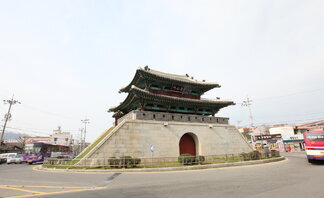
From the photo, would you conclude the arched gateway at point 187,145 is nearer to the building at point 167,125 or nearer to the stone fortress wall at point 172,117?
the building at point 167,125

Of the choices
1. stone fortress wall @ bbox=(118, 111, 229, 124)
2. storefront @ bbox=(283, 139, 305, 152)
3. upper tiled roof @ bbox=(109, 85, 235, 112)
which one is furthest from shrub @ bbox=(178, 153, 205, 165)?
storefront @ bbox=(283, 139, 305, 152)

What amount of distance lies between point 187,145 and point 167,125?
4.31 metres

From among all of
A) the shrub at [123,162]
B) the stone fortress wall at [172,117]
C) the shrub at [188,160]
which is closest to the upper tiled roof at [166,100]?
the stone fortress wall at [172,117]

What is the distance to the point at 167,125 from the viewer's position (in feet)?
68.1

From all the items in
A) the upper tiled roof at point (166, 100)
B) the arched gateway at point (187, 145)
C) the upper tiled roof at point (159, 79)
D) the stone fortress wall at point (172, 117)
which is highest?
the upper tiled roof at point (159, 79)

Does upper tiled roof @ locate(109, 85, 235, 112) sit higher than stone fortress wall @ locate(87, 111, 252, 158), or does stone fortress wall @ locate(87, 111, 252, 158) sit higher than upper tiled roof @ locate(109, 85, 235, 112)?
upper tiled roof @ locate(109, 85, 235, 112)

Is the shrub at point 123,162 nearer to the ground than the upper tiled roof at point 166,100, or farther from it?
nearer to the ground

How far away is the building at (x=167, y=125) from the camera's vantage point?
18.0 meters

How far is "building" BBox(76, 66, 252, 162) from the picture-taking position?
18.0m

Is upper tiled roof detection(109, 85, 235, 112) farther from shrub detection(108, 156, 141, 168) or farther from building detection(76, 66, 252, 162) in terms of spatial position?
shrub detection(108, 156, 141, 168)

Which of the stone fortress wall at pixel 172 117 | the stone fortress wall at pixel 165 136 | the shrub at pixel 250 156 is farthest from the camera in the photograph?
the stone fortress wall at pixel 172 117

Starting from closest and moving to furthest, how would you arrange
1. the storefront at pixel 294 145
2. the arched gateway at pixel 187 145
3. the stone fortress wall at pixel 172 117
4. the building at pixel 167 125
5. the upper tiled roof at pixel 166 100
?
the building at pixel 167 125
the upper tiled roof at pixel 166 100
the stone fortress wall at pixel 172 117
the arched gateway at pixel 187 145
the storefront at pixel 294 145

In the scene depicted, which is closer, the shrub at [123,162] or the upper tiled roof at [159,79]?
the shrub at [123,162]

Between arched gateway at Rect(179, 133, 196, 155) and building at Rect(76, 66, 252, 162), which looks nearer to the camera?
building at Rect(76, 66, 252, 162)
